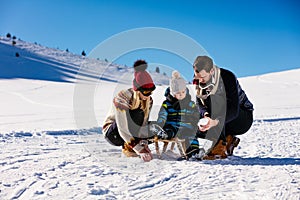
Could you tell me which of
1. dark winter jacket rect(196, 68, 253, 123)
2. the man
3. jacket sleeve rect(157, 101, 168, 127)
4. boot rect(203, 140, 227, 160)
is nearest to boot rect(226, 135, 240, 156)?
the man

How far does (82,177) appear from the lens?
8.92 feet

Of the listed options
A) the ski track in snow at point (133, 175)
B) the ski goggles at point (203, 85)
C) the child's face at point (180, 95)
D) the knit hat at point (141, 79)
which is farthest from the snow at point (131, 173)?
the ski goggles at point (203, 85)

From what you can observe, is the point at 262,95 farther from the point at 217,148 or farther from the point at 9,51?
the point at 9,51

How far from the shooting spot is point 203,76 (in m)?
3.33

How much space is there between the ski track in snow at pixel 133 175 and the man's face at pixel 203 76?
0.81m

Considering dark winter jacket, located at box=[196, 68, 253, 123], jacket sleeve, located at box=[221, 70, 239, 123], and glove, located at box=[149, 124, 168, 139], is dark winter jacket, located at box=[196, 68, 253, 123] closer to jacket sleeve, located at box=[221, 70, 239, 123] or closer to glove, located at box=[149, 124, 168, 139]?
jacket sleeve, located at box=[221, 70, 239, 123]

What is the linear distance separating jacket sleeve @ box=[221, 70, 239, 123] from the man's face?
138 mm

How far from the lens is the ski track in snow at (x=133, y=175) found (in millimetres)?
2311

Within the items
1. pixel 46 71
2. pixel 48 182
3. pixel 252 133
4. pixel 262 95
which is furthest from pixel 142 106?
pixel 46 71

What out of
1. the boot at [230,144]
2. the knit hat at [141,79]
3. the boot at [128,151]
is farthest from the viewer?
the boot at [230,144]

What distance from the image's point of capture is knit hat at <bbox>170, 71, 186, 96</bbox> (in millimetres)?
3381

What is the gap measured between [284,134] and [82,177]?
4.04m

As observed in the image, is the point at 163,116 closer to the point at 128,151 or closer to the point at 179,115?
the point at 179,115

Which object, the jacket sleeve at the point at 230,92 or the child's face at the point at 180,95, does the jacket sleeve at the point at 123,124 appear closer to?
the child's face at the point at 180,95
